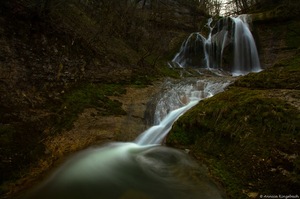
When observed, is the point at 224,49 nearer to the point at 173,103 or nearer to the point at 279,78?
the point at 173,103

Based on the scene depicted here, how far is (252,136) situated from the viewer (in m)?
4.72

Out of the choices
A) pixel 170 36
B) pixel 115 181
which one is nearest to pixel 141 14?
pixel 170 36

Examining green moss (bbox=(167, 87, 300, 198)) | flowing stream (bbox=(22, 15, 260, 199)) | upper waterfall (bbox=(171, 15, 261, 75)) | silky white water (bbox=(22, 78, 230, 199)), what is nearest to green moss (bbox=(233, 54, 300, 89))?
green moss (bbox=(167, 87, 300, 198))

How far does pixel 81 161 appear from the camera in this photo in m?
5.47

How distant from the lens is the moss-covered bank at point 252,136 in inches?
156

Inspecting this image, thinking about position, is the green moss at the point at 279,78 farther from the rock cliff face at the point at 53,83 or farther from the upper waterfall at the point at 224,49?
the upper waterfall at the point at 224,49

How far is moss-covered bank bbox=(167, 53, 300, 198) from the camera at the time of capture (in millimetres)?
3969

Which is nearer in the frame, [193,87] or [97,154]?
[97,154]

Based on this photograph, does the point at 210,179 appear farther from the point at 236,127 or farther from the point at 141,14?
the point at 141,14

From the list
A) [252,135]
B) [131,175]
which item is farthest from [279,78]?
[131,175]

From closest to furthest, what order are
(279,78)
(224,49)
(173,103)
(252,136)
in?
(252,136), (279,78), (173,103), (224,49)

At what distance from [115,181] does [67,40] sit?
20.2ft

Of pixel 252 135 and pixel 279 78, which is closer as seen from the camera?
pixel 252 135

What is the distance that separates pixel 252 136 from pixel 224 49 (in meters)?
14.0
